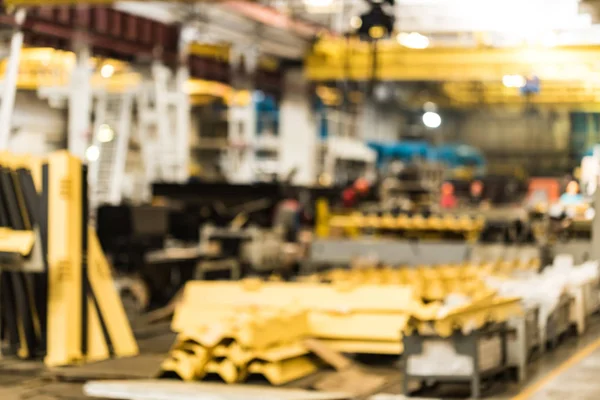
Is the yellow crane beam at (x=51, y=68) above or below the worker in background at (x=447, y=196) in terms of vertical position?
above

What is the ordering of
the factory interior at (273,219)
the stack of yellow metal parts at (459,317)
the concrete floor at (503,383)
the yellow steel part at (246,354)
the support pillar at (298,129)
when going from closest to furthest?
the stack of yellow metal parts at (459,317) → the concrete floor at (503,383) → the yellow steel part at (246,354) → the factory interior at (273,219) → the support pillar at (298,129)

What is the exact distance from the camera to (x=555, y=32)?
2098cm

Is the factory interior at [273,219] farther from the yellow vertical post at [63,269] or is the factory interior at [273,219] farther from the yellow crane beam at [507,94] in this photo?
the yellow crane beam at [507,94]

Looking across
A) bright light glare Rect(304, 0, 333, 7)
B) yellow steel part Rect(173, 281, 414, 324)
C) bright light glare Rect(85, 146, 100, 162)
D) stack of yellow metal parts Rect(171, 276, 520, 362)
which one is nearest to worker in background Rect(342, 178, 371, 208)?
bright light glare Rect(304, 0, 333, 7)

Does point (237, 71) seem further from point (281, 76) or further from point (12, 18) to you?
point (12, 18)

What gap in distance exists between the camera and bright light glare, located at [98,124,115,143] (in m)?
17.7

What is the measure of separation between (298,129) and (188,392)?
19081 mm

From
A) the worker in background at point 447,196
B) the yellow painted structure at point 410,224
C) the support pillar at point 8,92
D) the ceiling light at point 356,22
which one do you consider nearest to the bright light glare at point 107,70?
the ceiling light at point 356,22

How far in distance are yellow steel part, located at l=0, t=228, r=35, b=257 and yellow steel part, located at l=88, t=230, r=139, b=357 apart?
671 millimetres

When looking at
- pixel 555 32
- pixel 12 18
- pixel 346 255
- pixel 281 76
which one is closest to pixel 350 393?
pixel 346 255

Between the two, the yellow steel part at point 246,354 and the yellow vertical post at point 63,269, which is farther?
the yellow vertical post at point 63,269

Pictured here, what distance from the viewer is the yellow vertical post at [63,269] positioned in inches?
355

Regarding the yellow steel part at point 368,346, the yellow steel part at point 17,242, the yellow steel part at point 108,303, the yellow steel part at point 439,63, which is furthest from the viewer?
the yellow steel part at point 439,63

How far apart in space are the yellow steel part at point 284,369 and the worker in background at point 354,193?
12.0 meters
